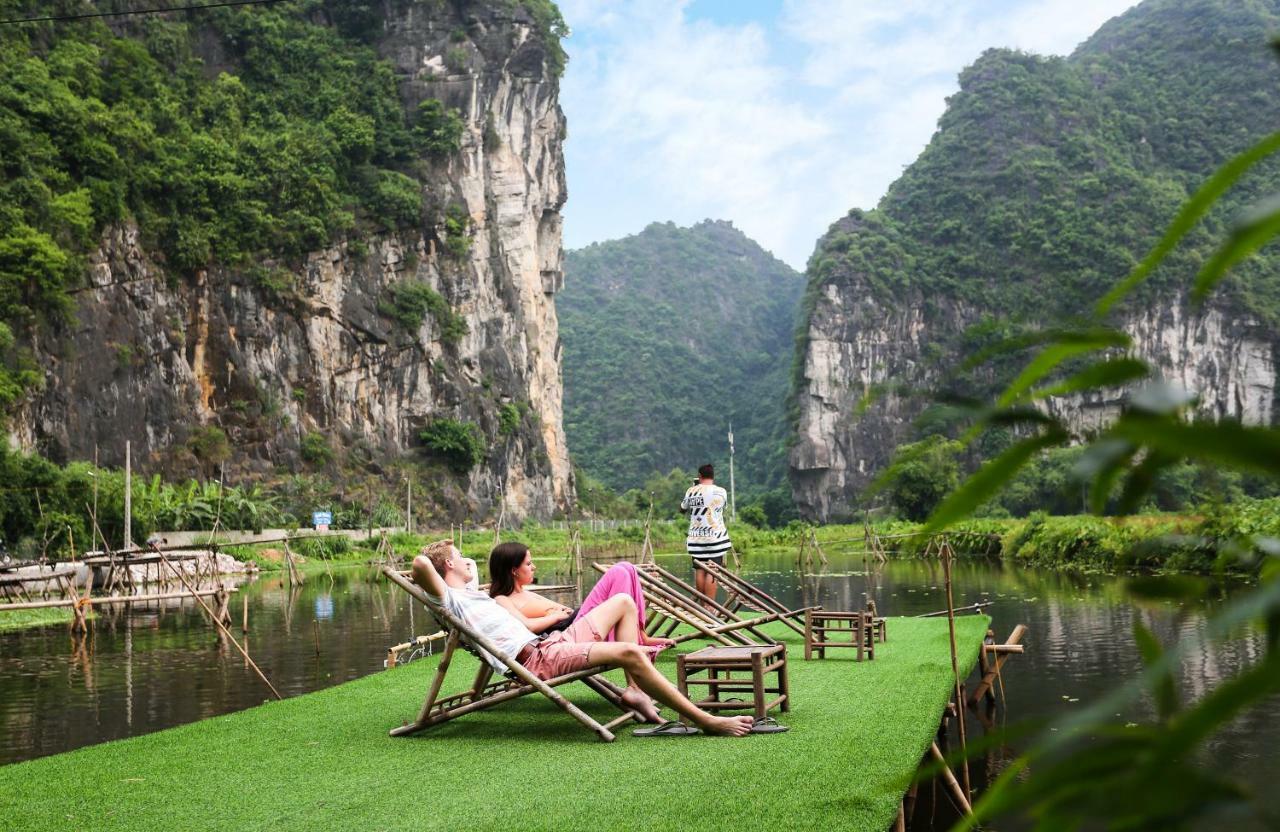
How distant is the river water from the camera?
617cm

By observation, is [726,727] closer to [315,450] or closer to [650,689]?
[650,689]

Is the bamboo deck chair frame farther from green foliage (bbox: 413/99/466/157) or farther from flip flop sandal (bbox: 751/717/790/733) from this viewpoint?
green foliage (bbox: 413/99/466/157)

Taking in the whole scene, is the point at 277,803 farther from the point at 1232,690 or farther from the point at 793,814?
the point at 1232,690

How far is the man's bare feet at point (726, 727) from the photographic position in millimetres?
4336

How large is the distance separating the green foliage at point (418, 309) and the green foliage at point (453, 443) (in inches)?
147

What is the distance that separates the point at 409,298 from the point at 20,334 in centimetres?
1631

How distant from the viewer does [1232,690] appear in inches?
22.0

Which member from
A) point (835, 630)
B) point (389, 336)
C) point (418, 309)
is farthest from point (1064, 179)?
point (835, 630)

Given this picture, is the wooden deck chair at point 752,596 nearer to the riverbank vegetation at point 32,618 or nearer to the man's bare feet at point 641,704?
the man's bare feet at point 641,704

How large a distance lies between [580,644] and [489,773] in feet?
2.77

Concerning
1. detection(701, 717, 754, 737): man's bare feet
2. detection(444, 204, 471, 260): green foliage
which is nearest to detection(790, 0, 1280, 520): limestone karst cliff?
detection(444, 204, 471, 260): green foliage

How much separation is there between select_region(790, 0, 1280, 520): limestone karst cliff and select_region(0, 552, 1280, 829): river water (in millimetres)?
50723

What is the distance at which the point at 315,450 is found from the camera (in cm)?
3850

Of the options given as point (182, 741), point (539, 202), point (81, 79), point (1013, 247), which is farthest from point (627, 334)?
point (182, 741)
